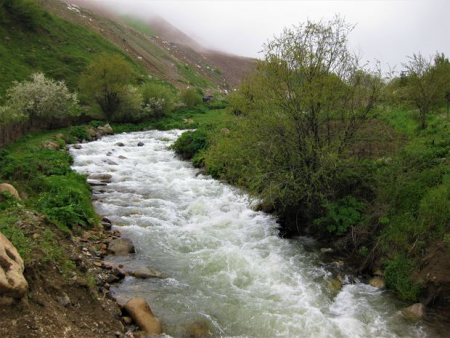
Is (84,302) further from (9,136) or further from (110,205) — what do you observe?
(9,136)

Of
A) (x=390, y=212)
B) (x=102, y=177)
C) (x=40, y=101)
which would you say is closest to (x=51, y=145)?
(x=102, y=177)

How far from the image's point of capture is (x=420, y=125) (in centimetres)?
2158

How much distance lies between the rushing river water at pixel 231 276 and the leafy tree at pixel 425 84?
13.5 m

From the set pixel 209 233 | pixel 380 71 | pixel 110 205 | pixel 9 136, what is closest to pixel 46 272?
pixel 209 233

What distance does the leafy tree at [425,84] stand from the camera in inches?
858

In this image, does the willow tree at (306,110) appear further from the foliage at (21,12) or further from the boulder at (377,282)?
the foliage at (21,12)

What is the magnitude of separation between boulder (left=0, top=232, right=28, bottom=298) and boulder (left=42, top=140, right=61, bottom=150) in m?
20.6

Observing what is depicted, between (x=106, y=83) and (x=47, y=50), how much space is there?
24.2m

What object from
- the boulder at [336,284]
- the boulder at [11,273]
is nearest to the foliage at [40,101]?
the boulder at [11,273]

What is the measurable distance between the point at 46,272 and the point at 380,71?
13180mm

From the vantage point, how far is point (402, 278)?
9.74 metres

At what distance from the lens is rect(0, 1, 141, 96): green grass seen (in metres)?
45.6

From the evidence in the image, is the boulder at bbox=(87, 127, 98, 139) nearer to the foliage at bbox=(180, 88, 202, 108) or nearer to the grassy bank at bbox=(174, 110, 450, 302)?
the grassy bank at bbox=(174, 110, 450, 302)

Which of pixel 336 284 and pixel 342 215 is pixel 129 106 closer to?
pixel 342 215
